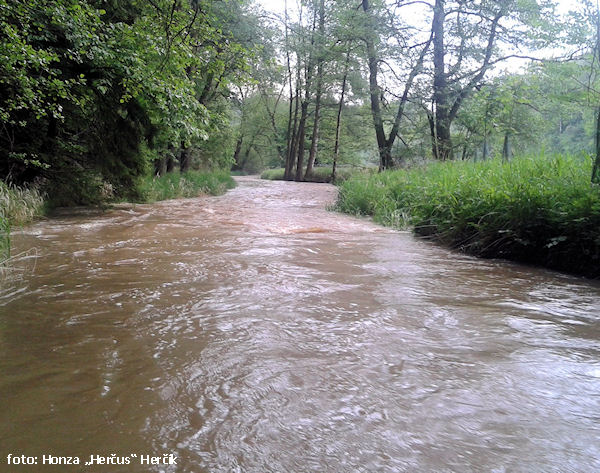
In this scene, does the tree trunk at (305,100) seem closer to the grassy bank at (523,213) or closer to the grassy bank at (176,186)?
the grassy bank at (176,186)

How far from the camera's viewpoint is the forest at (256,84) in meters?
5.16

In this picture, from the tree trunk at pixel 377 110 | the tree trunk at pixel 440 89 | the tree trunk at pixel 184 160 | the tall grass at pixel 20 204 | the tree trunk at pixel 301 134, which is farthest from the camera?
the tree trunk at pixel 301 134

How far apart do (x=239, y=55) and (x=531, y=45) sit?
9.47 meters

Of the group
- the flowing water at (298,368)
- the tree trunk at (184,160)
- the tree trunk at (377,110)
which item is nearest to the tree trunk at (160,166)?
the tree trunk at (184,160)

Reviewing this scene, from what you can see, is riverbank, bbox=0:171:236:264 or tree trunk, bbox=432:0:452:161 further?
tree trunk, bbox=432:0:452:161

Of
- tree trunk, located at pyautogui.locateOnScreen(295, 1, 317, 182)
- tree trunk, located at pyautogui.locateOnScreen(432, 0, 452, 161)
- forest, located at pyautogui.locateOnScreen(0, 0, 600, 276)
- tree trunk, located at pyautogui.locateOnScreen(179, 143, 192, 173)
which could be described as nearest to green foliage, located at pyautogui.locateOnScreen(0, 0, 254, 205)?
forest, located at pyautogui.locateOnScreen(0, 0, 600, 276)

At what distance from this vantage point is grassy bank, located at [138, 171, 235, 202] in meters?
11.8

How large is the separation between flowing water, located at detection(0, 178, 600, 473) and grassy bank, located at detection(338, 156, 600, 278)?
1.72 ft

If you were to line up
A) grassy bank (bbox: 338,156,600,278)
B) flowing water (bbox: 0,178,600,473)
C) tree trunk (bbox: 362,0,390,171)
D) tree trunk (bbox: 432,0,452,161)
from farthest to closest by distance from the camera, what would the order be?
tree trunk (bbox: 362,0,390,171) < tree trunk (bbox: 432,0,452,161) < grassy bank (bbox: 338,156,600,278) < flowing water (bbox: 0,178,600,473)

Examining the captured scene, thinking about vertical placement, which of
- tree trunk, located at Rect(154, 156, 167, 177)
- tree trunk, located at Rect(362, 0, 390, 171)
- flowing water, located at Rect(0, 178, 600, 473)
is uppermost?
tree trunk, located at Rect(362, 0, 390, 171)

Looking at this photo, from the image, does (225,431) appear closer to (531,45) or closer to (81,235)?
(81,235)

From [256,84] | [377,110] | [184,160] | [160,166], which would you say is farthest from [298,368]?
[184,160]

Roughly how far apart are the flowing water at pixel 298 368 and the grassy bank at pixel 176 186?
7708 millimetres

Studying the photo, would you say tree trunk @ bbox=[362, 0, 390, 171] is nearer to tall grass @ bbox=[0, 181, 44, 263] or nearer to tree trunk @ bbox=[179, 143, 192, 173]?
tree trunk @ bbox=[179, 143, 192, 173]
